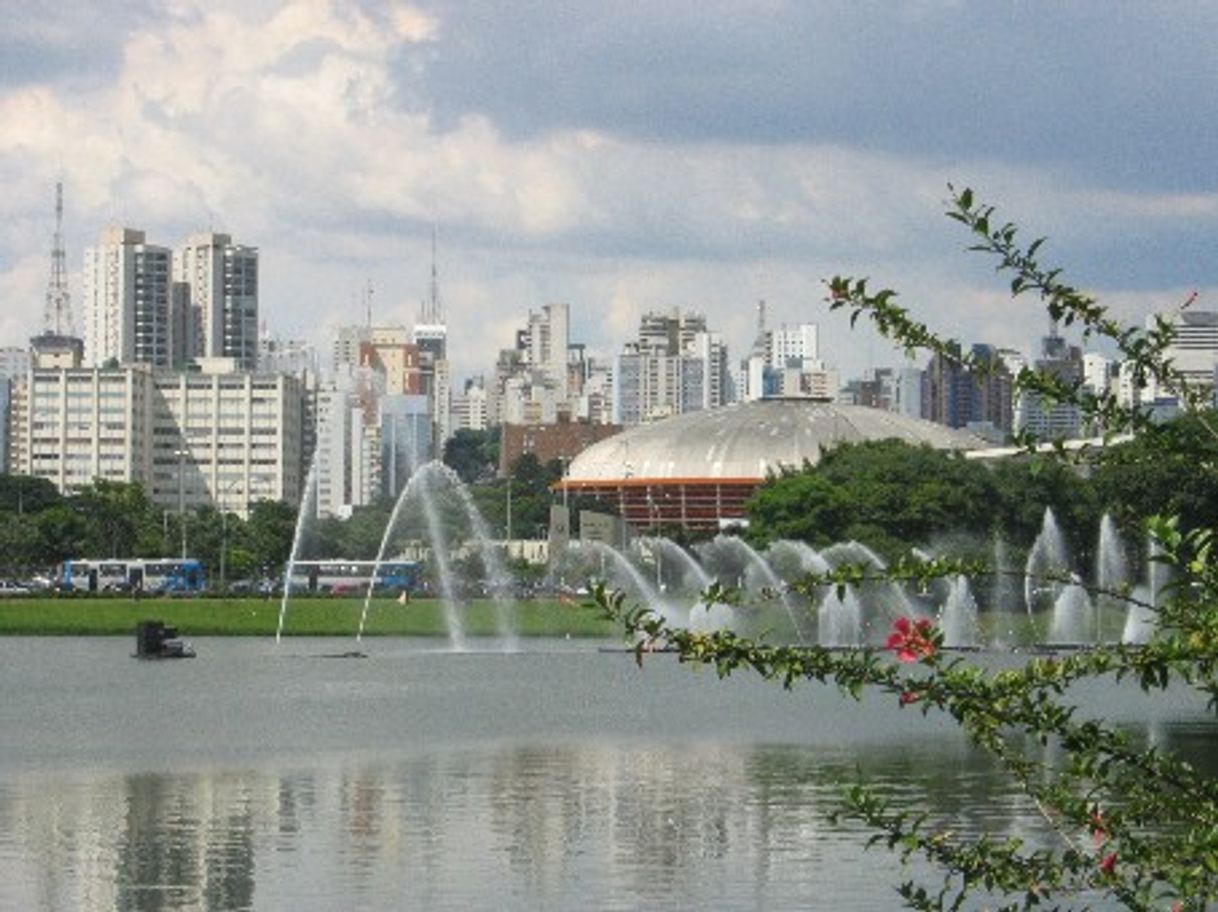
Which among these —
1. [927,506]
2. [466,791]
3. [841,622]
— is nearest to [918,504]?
[927,506]

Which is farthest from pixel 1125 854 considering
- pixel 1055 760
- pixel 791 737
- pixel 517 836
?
pixel 791 737

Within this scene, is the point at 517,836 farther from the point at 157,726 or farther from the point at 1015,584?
the point at 1015,584

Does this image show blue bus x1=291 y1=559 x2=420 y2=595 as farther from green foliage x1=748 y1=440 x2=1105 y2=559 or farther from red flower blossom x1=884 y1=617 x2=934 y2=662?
red flower blossom x1=884 y1=617 x2=934 y2=662

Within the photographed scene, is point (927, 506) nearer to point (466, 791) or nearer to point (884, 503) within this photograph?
point (884, 503)

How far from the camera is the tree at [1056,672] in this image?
13.9 metres

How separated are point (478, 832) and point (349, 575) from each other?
130954 mm

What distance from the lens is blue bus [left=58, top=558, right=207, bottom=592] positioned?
155 m

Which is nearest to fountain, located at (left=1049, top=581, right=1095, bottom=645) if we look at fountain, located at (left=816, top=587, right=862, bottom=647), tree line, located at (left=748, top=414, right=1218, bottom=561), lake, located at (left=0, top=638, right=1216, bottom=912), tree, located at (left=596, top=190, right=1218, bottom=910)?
tree line, located at (left=748, top=414, right=1218, bottom=561)

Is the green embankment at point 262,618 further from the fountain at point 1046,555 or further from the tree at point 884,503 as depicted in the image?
the fountain at point 1046,555

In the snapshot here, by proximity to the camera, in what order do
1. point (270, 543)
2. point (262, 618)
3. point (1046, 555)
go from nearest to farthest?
1. point (1046, 555)
2. point (262, 618)
3. point (270, 543)

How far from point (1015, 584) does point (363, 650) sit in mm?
31242

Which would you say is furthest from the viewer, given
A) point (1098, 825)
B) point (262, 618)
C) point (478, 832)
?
point (262, 618)

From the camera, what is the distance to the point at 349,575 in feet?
541

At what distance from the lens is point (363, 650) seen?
98062 mm
